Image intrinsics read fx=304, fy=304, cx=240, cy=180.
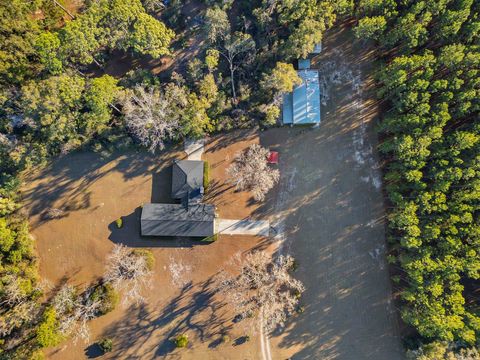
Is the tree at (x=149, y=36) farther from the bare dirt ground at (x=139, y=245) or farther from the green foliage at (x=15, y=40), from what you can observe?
the bare dirt ground at (x=139, y=245)

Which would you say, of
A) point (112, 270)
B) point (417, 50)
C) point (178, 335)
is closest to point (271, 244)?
point (178, 335)

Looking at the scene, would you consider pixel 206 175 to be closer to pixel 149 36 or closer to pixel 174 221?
pixel 174 221

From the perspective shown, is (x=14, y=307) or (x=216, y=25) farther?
(x=14, y=307)

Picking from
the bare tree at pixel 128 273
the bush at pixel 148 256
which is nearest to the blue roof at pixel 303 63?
the bush at pixel 148 256

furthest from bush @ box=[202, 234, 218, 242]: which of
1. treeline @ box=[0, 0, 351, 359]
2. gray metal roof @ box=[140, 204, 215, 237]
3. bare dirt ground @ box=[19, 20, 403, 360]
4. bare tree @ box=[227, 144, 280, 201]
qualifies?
treeline @ box=[0, 0, 351, 359]

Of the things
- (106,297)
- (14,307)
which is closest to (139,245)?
(106,297)

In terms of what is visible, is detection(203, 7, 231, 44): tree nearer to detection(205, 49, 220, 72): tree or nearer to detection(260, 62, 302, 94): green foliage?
detection(205, 49, 220, 72): tree
